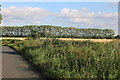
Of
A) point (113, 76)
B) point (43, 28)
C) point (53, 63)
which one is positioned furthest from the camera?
point (43, 28)

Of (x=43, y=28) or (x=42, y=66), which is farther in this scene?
(x=43, y=28)

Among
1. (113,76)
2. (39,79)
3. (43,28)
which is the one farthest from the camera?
(43,28)

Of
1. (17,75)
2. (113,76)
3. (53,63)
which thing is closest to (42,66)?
(53,63)

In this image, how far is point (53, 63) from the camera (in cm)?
970

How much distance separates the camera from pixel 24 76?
8227 mm

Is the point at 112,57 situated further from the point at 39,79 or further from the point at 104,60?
the point at 39,79

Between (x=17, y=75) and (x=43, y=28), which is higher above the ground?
(x=43, y=28)

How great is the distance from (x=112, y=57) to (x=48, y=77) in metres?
2.91

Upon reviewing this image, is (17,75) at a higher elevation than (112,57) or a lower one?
lower

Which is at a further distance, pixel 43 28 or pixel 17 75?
pixel 43 28

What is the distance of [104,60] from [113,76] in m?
1.94

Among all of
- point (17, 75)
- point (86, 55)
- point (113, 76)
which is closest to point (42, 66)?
point (17, 75)

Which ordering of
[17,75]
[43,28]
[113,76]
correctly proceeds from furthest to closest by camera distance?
[43,28] → [17,75] → [113,76]

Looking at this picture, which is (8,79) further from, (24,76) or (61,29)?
(61,29)
